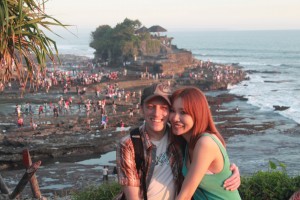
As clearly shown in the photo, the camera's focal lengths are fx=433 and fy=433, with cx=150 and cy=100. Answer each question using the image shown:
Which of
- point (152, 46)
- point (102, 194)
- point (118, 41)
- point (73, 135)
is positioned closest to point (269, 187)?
point (102, 194)

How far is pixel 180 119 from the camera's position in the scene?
120 inches

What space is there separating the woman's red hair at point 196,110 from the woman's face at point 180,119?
27 mm

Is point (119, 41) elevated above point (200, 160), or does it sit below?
below

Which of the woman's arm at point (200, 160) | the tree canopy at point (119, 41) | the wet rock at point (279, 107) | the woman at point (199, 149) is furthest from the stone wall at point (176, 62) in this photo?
the woman's arm at point (200, 160)

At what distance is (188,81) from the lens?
158 feet

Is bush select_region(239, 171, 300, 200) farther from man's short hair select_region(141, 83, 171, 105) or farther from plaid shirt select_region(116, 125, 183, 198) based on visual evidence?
man's short hair select_region(141, 83, 171, 105)

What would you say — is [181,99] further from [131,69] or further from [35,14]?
[131,69]

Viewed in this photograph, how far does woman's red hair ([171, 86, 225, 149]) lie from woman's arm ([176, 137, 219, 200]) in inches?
4.2

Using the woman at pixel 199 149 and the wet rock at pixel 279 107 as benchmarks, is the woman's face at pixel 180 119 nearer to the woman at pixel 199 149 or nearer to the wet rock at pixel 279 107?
the woman at pixel 199 149

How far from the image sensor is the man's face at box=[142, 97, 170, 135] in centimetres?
315

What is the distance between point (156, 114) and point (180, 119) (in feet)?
0.64

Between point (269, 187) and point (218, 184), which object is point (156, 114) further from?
point (269, 187)

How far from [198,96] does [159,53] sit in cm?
6184

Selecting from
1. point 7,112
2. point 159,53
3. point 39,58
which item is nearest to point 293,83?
point 159,53
